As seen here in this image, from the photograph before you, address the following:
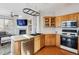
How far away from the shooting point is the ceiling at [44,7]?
1.89 m

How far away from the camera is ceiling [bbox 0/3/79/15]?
1894mm

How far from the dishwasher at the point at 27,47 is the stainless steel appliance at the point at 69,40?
1.65 ft

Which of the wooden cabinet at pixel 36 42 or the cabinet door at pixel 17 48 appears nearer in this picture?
the cabinet door at pixel 17 48

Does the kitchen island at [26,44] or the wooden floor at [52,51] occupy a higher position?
the kitchen island at [26,44]

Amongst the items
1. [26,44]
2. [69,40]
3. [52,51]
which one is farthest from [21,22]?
[69,40]

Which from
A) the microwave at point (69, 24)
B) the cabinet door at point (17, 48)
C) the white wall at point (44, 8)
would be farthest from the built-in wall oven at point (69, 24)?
the cabinet door at point (17, 48)

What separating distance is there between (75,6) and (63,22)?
1.01 feet

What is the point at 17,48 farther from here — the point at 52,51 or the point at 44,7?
the point at 44,7

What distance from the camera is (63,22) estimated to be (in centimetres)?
197

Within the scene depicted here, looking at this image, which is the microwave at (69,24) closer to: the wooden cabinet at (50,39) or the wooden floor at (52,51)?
the wooden cabinet at (50,39)

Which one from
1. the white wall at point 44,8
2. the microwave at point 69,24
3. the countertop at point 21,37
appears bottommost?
the countertop at point 21,37

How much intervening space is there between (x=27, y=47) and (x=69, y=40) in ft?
2.27

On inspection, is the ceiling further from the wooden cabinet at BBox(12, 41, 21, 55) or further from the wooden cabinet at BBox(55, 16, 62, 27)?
the wooden cabinet at BBox(12, 41, 21, 55)

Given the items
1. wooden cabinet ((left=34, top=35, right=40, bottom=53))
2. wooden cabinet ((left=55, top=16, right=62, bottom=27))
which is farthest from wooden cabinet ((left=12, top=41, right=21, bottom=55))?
wooden cabinet ((left=55, top=16, right=62, bottom=27))
